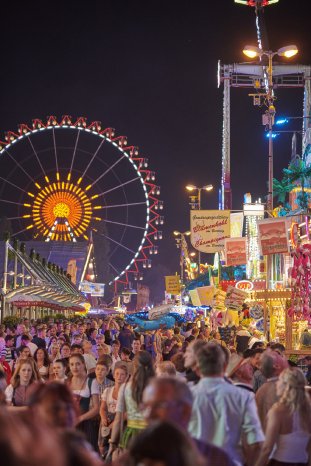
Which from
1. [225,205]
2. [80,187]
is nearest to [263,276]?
[225,205]

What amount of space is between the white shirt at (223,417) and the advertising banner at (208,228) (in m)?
22.3

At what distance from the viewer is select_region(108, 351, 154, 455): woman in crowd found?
21.8 ft

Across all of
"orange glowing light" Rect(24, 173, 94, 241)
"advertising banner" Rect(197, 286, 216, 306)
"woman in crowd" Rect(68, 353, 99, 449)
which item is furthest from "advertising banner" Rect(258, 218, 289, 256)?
"orange glowing light" Rect(24, 173, 94, 241)

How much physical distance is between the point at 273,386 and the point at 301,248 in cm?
→ 1645

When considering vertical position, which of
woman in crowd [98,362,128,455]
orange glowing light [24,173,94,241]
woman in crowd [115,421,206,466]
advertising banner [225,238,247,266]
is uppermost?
orange glowing light [24,173,94,241]

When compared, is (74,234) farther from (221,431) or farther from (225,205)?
(221,431)

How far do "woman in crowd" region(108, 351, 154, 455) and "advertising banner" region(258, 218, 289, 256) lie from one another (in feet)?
53.5

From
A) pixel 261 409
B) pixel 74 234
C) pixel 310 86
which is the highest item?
pixel 310 86

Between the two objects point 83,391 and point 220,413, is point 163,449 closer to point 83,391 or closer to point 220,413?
point 220,413

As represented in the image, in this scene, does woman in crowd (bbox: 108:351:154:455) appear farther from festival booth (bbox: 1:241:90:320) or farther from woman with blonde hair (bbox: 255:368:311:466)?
festival booth (bbox: 1:241:90:320)

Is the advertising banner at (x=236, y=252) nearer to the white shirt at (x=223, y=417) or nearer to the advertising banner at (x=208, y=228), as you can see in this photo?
the advertising banner at (x=208, y=228)

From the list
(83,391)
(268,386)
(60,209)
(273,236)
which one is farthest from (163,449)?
(60,209)

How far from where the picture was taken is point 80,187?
5272cm

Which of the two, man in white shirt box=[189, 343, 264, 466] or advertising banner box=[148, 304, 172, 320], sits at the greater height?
advertising banner box=[148, 304, 172, 320]
